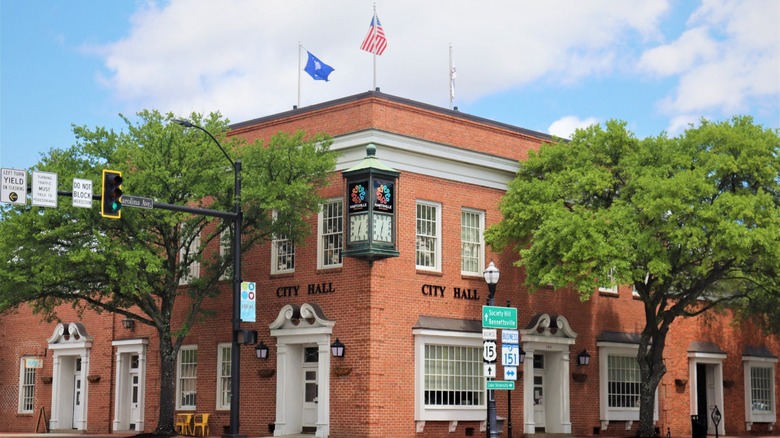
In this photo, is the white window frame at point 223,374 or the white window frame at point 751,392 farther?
the white window frame at point 751,392

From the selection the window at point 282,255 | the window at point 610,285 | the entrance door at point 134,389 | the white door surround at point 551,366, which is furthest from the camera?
the entrance door at point 134,389

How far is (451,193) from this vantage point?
33.3 meters

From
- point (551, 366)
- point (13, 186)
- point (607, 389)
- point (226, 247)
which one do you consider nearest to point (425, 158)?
point (226, 247)

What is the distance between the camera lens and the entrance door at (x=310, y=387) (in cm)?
3262

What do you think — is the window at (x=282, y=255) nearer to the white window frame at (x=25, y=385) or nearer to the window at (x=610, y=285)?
the window at (x=610, y=285)

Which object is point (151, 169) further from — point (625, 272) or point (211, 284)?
point (625, 272)

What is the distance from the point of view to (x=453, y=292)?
1297 inches

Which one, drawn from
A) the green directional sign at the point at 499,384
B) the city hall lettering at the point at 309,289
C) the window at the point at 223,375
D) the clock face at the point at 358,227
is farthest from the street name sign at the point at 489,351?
the window at the point at 223,375

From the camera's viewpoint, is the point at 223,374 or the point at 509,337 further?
the point at 223,374

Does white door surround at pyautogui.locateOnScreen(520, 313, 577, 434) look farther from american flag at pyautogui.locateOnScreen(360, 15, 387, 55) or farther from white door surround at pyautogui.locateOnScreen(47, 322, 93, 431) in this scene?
white door surround at pyautogui.locateOnScreen(47, 322, 93, 431)

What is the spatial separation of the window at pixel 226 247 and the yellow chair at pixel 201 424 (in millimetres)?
4279

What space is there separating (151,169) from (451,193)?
28.8ft

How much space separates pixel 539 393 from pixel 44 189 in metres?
17.6

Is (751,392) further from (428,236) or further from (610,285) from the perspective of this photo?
(428,236)
